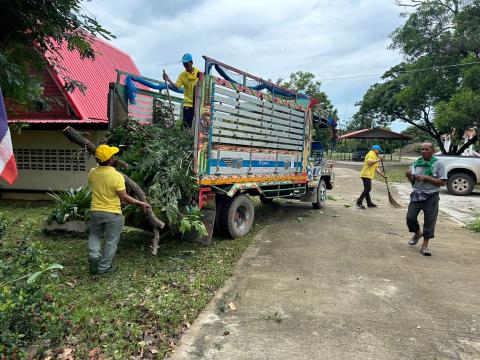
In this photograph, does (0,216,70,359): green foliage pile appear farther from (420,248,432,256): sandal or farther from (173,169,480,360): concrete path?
(420,248,432,256): sandal

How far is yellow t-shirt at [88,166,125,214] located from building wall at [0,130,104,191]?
6623 millimetres

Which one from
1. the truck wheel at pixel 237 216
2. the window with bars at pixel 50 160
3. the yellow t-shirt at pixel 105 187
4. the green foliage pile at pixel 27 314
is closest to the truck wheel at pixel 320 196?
the truck wheel at pixel 237 216

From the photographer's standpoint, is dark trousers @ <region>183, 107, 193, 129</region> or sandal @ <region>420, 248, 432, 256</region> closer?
sandal @ <region>420, 248, 432, 256</region>

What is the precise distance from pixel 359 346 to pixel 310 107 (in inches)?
255

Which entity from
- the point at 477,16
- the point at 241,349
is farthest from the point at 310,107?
the point at 477,16

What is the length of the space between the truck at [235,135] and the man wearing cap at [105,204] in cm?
125

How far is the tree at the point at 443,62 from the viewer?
1814 cm

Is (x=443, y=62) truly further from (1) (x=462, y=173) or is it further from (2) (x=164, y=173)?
(2) (x=164, y=173)

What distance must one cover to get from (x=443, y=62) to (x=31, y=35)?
22.9 metres

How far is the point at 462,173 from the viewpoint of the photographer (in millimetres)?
13719

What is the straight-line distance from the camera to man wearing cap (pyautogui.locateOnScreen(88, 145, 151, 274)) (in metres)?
4.46

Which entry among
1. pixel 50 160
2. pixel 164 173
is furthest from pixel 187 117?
pixel 50 160

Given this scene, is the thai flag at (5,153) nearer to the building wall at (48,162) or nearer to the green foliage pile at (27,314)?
the green foliage pile at (27,314)

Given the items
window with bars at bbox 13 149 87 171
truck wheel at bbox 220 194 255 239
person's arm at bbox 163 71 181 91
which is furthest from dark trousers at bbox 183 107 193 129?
window with bars at bbox 13 149 87 171
